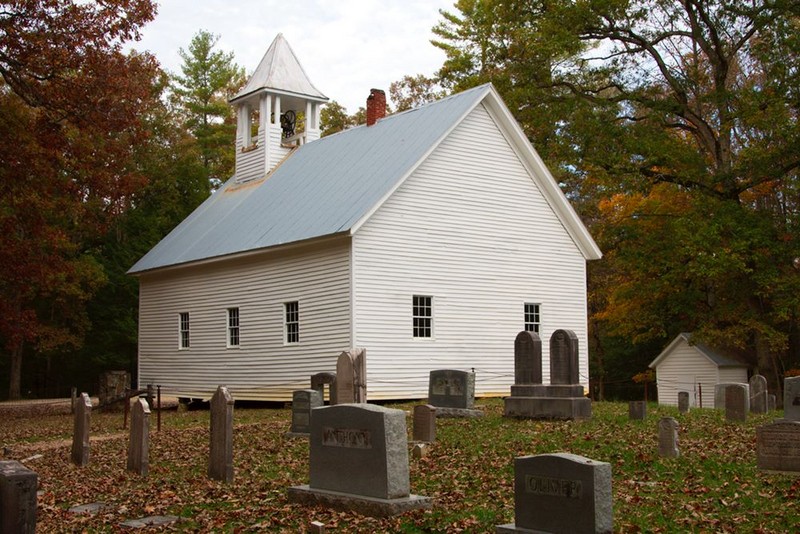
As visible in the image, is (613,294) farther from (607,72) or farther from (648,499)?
(648,499)

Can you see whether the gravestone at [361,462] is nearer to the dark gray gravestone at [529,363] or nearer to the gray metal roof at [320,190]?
the dark gray gravestone at [529,363]

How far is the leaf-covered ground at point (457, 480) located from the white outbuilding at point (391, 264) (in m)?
6.29

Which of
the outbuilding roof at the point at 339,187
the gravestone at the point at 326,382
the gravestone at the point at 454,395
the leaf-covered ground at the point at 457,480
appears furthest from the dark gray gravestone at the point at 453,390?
the outbuilding roof at the point at 339,187

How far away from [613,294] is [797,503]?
93.0 ft

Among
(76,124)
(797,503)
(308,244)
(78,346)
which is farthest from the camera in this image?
(78,346)

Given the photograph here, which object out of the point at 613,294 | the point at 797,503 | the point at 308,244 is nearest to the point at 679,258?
the point at 613,294

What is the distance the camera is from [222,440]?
1275 cm

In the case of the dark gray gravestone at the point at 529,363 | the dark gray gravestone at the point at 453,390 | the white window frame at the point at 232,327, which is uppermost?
the white window frame at the point at 232,327

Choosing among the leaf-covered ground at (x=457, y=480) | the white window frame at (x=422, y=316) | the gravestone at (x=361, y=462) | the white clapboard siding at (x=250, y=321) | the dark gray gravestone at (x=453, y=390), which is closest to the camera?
the leaf-covered ground at (x=457, y=480)

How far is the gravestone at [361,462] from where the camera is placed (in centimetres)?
973

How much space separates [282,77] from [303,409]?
19458 millimetres

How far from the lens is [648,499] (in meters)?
10.3

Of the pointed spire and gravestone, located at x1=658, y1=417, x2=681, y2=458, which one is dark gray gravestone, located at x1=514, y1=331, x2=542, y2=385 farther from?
the pointed spire

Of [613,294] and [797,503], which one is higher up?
[613,294]
